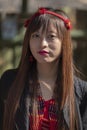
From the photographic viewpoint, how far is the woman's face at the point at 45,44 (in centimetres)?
264

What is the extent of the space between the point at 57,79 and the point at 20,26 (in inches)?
111

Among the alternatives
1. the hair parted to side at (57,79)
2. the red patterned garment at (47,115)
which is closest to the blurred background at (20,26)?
the hair parted to side at (57,79)

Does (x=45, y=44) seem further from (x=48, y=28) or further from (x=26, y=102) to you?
(x=26, y=102)

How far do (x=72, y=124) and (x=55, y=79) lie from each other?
296 mm

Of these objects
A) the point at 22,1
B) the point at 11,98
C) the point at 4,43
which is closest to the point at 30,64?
the point at 11,98

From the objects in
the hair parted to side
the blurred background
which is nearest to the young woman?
the hair parted to side

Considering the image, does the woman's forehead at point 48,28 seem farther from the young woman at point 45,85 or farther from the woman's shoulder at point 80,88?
the woman's shoulder at point 80,88

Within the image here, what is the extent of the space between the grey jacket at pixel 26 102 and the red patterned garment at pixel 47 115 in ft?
0.19

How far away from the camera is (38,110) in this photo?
269 cm

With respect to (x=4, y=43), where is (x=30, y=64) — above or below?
above

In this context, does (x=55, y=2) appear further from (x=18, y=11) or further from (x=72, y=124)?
(x=72, y=124)

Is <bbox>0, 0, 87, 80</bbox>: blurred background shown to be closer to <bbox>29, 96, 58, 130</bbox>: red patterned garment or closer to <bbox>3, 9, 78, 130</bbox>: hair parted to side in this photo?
<bbox>3, 9, 78, 130</bbox>: hair parted to side

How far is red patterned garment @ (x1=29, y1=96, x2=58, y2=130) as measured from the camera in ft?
8.77

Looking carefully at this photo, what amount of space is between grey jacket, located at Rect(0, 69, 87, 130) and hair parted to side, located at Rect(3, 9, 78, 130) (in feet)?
0.09
